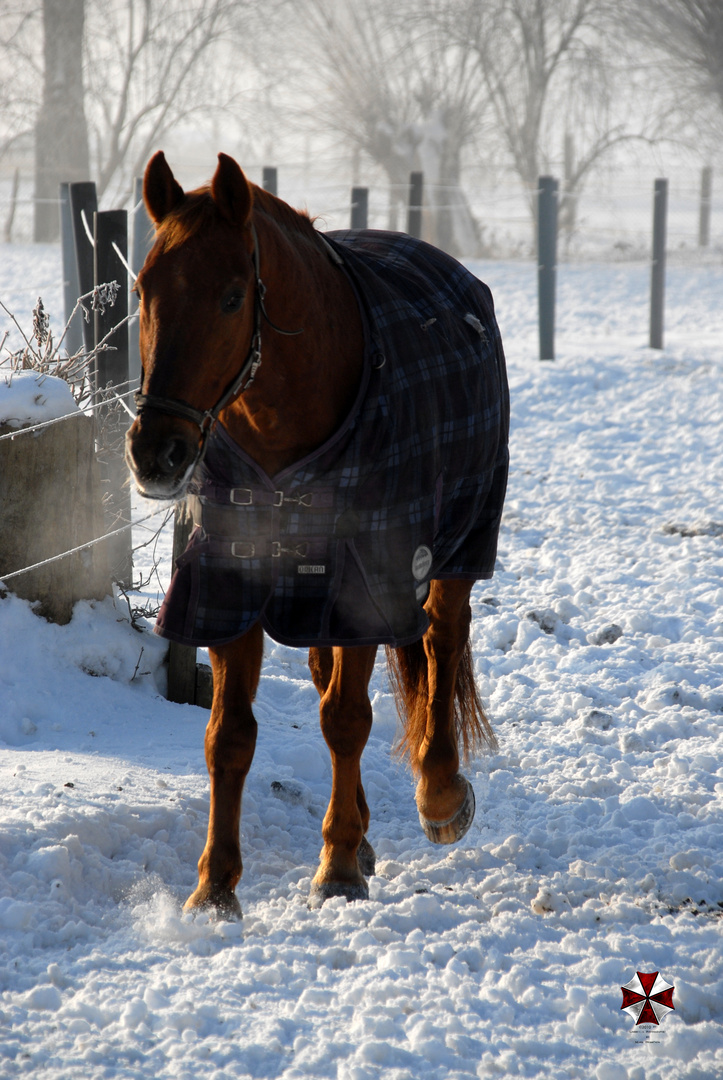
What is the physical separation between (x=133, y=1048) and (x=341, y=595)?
0.99 m

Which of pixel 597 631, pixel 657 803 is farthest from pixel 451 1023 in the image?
pixel 597 631

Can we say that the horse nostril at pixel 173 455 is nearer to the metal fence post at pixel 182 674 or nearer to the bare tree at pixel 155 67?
the metal fence post at pixel 182 674

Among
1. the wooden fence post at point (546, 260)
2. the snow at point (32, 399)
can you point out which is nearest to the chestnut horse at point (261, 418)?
the snow at point (32, 399)

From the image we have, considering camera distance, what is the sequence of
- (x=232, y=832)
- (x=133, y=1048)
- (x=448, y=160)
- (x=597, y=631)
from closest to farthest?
(x=133, y=1048) < (x=232, y=832) < (x=597, y=631) < (x=448, y=160)

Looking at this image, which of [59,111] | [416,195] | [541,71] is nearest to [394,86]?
[541,71]

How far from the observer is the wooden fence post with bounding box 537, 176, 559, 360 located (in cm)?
920

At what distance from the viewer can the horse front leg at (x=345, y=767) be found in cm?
236

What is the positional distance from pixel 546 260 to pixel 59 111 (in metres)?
12.1

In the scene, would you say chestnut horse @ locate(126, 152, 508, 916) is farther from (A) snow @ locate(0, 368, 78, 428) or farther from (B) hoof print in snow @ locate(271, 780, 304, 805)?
(A) snow @ locate(0, 368, 78, 428)

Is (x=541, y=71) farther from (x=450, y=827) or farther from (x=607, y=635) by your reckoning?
(x=450, y=827)

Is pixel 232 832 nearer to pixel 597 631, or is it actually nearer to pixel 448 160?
pixel 597 631

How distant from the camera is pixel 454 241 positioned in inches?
700

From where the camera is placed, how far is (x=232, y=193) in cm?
178

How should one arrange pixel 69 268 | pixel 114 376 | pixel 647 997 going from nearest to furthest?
pixel 647 997
pixel 114 376
pixel 69 268
